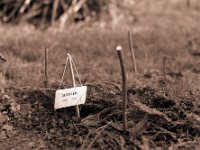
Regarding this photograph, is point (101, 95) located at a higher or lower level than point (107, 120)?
higher

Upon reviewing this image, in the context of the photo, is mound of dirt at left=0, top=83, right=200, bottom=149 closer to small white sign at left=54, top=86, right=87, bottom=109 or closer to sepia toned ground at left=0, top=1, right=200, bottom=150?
sepia toned ground at left=0, top=1, right=200, bottom=150

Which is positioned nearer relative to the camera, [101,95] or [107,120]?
[107,120]

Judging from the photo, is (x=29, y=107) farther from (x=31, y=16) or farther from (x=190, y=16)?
(x=190, y=16)

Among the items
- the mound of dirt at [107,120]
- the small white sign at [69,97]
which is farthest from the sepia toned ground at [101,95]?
the small white sign at [69,97]

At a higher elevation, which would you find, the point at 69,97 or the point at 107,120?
the point at 69,97

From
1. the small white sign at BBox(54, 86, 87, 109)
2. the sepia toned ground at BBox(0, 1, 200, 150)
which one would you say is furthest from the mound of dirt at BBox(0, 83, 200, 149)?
the small white sign at BBox(54, 86, 87, 109)

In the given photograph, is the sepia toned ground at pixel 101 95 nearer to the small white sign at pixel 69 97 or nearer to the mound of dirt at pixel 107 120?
the mound of dirt at pixel 107 120
